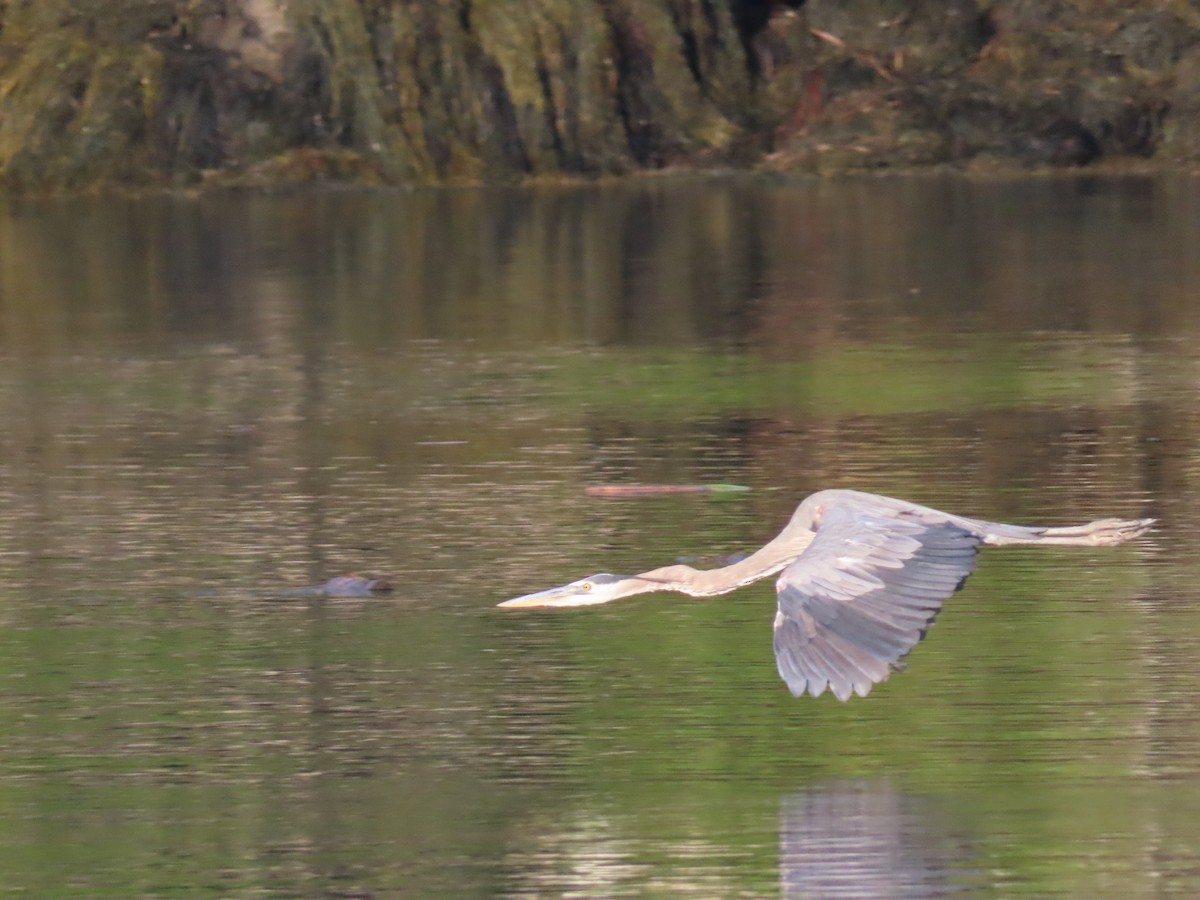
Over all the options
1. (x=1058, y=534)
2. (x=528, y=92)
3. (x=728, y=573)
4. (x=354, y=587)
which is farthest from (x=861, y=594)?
(x=528, y=92)

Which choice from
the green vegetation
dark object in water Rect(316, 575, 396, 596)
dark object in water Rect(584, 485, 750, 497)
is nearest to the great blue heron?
dark object in water Rect(316, 575, 396, 596)

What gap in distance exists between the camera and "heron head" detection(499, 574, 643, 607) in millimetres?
5969

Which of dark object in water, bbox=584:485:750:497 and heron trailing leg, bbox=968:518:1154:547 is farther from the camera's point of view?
dark object in water, bbox=584:485:750:497

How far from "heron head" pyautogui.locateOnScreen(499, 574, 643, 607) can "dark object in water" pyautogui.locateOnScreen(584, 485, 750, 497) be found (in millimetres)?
3479

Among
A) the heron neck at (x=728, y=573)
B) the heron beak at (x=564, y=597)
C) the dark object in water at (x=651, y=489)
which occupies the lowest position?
the dark object in water at (x=651, y=489)

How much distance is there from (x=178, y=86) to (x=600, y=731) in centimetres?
2432

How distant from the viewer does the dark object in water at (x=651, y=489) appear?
969cm

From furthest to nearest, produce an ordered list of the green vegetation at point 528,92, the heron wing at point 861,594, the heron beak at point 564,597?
the green vegetation at point 528,92 < the heron beak at point 564,597 < the heron wing at point 861,594

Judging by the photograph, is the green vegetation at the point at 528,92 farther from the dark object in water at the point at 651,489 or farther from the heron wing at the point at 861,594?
the heron wing at the point at 861,594

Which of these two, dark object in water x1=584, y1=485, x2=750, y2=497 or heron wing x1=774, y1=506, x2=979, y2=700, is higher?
heron wing x1=774, y1=506, x2=979, y2=700

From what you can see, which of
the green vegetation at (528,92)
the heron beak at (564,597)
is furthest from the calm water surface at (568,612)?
the green vegetation at (528,92)

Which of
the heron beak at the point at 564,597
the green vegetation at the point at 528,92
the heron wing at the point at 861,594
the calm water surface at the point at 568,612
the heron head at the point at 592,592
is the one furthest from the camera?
the green vegetation at the point at 528,92

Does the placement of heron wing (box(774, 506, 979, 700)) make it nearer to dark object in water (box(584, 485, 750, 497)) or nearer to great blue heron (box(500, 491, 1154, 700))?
great blue heron (box(500, 491, 1154, 700))

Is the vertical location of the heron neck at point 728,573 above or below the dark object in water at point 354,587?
above
